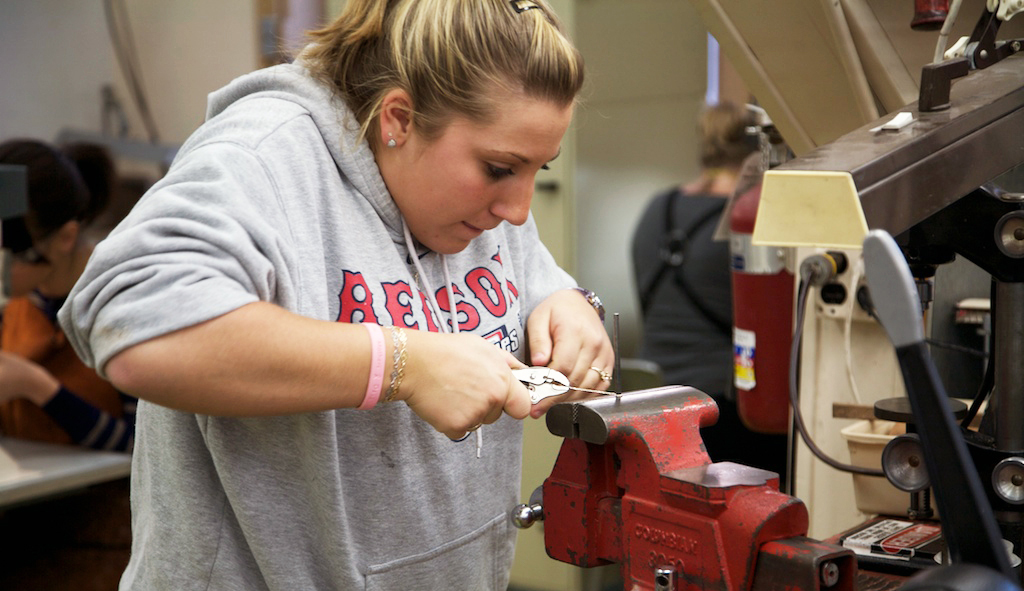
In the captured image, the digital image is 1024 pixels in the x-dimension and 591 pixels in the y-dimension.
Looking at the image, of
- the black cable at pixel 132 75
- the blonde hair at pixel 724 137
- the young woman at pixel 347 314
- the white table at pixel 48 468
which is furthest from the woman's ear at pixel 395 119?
the black cable at pixel 132 75

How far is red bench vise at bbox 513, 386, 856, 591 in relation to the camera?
0.70 meters

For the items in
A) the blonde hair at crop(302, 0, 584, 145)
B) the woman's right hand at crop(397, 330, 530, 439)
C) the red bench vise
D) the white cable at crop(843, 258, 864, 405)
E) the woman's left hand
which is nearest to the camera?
the red bench vise

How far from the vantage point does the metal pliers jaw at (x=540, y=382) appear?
0.91m

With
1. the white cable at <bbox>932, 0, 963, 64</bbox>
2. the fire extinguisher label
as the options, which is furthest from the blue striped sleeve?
the white cable at <bbox>932, 0, 963, 64</bbox>

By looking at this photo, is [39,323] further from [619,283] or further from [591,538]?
[619,283]

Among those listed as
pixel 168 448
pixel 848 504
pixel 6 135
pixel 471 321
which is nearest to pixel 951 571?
pixel 471 321

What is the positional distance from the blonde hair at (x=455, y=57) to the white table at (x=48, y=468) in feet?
4.48

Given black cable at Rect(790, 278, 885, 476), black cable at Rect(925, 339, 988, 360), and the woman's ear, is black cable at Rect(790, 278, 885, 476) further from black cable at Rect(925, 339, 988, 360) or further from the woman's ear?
the woman's ear

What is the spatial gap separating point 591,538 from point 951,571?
340 mm

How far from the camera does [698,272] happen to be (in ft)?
9.27

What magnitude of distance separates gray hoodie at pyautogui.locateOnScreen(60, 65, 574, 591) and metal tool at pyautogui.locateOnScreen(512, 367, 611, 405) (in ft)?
0.42

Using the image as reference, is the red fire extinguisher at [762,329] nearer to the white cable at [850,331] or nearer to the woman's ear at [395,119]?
the white cable at [850,331]

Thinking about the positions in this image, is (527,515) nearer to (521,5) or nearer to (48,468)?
(521,5)

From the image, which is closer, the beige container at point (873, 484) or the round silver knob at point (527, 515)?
the round silver knob at point (527, 515)
